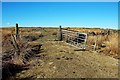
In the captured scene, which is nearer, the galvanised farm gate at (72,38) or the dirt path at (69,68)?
the dirt path at (69,68)

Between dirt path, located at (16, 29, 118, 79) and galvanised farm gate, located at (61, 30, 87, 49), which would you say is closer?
dirt path, located at (16, 29, 118, 79)

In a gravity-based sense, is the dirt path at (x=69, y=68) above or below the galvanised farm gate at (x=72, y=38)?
below

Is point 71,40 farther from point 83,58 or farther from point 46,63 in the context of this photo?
point 46,63

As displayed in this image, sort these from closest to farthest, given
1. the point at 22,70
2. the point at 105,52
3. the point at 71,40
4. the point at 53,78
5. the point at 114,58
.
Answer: the point at 53,78 → the point at 22,70 → the point at 114,58 → the point at 105,52 → the point at 71,40

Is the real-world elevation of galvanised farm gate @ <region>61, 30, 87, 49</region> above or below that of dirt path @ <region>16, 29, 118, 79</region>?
above

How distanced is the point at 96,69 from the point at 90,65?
76 cm

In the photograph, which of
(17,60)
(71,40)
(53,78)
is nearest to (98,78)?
(53,78)

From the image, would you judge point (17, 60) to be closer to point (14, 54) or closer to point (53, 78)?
point (14, 54)

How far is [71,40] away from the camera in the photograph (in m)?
20.6

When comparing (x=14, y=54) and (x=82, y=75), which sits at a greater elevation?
(x=14, y=54)

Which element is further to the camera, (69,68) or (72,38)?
(72,38)

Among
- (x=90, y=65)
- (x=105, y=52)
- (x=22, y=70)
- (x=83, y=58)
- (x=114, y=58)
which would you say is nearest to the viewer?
(x=22, y=70)

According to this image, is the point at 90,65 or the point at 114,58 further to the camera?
the point at 114,58

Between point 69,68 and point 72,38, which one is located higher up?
point 72,38
